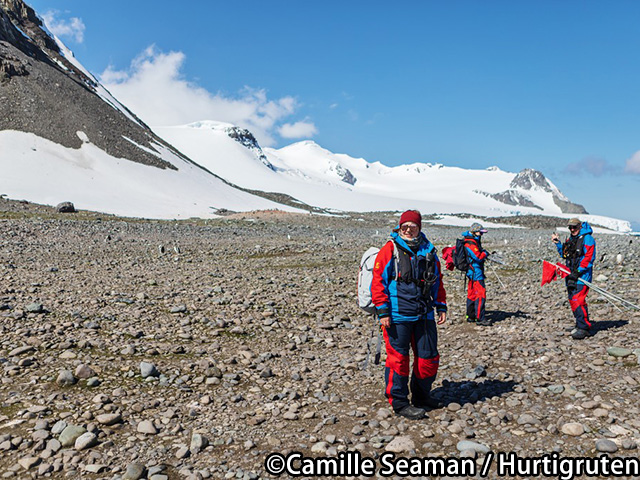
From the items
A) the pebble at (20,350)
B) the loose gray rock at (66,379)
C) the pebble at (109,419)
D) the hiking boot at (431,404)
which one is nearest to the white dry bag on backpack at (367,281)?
the hiking boot at (431,404)

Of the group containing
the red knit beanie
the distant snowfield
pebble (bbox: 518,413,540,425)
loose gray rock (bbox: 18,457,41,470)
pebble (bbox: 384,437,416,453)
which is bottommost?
loose gray rock (bbox: 18,457,41,470)

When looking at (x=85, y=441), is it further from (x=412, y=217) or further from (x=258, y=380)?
(x=412, y=217)

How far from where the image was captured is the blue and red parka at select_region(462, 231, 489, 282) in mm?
11367

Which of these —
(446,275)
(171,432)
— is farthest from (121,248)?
(171,432)

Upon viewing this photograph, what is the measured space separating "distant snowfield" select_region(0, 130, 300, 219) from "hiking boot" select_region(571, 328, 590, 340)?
5599cm

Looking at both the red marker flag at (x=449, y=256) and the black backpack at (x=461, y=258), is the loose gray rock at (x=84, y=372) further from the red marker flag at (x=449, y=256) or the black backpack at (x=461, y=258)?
the black backpack at (x=461, y=258)

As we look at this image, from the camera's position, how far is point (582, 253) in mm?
9766

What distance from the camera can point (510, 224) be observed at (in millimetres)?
89125

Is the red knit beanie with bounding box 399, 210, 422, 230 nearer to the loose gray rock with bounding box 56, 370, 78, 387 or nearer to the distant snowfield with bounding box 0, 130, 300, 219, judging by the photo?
the loose gray rock with bounding box 56, 370, 78, 387

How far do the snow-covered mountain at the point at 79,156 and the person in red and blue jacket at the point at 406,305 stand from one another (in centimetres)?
5715

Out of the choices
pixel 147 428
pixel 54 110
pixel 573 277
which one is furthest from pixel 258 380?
pixel 54 110

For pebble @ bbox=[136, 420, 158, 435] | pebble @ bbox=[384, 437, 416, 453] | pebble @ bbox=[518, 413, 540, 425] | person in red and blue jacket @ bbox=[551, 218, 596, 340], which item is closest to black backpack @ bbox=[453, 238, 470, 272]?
person in red and blue jacket @ bbox=[551, 218, 596, 340]

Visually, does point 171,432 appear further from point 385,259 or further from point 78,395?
point 385,259

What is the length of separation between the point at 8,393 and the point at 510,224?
9395 centimetres
